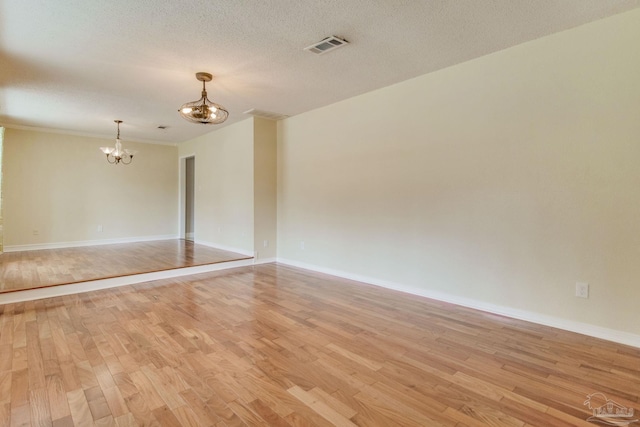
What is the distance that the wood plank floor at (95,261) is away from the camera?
4.04m

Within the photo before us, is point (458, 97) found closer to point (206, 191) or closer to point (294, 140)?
point (294, 140)

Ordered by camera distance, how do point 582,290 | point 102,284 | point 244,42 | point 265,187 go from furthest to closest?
1. point 265,187
2. point 102,284
3. point 244,42
4. point 582,290

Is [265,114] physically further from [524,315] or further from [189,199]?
[524,315]

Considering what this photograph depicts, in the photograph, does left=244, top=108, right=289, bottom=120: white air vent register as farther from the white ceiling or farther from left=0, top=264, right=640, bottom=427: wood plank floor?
left=0, top=264, right=640, bottom=427: wood plank floor

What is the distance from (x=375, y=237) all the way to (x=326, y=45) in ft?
7.97

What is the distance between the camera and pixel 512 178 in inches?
122

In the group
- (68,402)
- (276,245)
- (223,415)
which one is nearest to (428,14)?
(223,415)

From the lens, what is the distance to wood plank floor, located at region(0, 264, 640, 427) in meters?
1.70

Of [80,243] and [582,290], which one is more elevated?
[582,290]

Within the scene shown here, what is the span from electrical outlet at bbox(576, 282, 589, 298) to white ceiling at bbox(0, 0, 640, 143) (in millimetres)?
2256

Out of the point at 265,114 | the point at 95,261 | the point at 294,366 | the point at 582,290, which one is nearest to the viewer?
the point at 294,366

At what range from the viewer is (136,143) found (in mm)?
7660

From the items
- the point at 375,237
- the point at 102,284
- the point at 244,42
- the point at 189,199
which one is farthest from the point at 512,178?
the point at 189,199

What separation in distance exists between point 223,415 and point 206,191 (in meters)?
5.99
